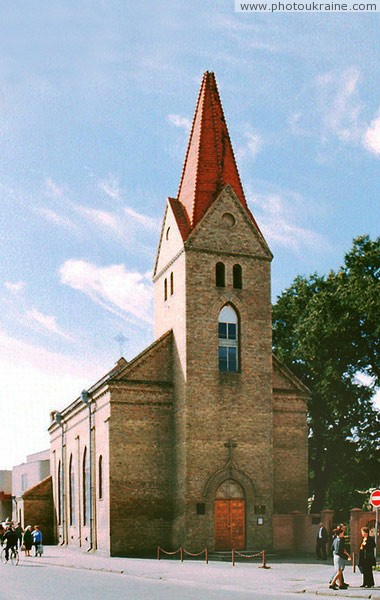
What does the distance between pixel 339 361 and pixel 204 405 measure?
1400 cm

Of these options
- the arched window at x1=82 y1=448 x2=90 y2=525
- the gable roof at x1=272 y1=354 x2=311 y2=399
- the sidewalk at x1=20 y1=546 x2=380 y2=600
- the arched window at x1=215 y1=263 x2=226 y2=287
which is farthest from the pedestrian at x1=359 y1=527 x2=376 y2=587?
the arched window at x1=82 y1=448 x2=90 y2=525

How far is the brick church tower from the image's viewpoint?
36.1 metres

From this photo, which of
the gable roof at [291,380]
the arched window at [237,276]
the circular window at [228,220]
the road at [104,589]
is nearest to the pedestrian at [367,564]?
the road at [104,589]

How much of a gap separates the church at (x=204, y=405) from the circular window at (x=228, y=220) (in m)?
0.07

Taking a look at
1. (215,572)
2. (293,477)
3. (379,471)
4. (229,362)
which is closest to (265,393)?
(229,362)

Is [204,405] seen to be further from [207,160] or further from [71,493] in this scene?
[71,493]

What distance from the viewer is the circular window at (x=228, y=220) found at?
38656 mm

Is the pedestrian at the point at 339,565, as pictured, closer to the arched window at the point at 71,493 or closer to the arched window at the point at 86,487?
the arched window at the point at 86,487

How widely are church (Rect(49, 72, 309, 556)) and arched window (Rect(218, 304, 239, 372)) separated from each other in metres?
0.05

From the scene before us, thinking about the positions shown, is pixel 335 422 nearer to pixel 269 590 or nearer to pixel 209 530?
pixel 209 530

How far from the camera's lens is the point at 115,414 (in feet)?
122

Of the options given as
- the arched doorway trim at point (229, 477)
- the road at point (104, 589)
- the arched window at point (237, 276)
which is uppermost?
the arched window at point (237, 276)

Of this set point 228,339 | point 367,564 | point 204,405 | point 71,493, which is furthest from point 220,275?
point 367,564

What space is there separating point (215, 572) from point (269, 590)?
581 cm
